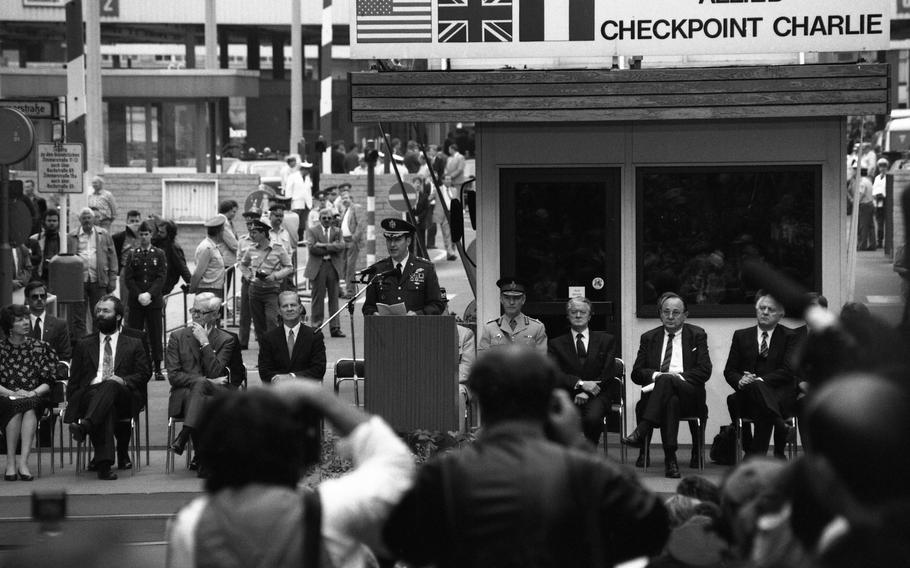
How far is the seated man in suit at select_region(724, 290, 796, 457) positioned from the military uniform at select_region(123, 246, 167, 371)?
665 cm

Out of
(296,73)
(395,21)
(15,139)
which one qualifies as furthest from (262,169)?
(395,21)

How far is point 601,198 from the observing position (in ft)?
38.5

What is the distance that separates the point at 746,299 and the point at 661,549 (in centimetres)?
821

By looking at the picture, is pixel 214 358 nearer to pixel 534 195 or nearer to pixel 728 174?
pixel 534 195

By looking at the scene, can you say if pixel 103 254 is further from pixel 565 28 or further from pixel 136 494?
pixel 565 28

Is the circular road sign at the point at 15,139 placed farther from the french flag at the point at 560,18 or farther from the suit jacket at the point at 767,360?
the suit jacket at the point at 767,360

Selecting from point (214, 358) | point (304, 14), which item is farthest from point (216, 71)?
point (214, 358)

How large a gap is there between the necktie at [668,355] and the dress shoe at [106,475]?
4.08 m

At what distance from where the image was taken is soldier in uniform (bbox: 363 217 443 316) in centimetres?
1200

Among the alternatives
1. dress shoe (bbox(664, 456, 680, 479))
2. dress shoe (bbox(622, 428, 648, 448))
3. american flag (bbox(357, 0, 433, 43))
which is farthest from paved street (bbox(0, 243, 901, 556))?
american flag (bbox(357, 0, 433, 43))

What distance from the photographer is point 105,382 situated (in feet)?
36.7

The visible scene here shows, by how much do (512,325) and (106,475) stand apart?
319 centimetres

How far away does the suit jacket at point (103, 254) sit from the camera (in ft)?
54.3

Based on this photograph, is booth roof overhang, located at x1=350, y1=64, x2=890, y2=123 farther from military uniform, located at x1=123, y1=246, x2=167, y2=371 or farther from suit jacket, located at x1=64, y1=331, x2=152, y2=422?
military uniform, located at x1=123, y1=246, x2=167, y2=371
